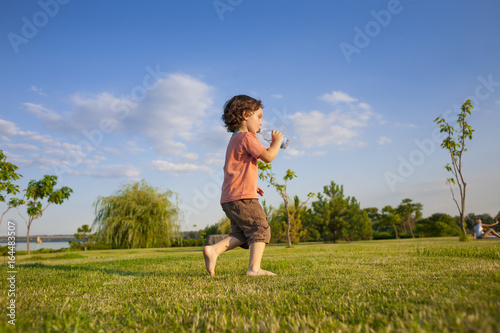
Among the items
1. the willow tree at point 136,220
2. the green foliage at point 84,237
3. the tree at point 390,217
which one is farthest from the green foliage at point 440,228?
the green foliage at point 84,237

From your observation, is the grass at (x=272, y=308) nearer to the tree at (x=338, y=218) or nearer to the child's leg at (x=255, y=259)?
the child's leg at (x=255, y=259)

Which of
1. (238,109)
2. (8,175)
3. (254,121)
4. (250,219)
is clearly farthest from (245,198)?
(8,175)

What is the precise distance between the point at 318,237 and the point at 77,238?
23041mm

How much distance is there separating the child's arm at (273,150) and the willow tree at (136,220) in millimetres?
23485

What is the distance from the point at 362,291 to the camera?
1869 mm

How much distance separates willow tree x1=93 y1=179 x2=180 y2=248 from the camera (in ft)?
80.5

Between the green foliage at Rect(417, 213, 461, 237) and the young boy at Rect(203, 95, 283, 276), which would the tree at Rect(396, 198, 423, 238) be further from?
the young boy at Rect(203, 95, 283, 276)

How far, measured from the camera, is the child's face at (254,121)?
3.80m

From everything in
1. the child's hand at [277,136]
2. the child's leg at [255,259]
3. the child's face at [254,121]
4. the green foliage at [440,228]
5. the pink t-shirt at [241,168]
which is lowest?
the green foliage at [440,228]

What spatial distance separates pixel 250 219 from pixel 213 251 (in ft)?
1.72

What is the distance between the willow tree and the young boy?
75.8ft

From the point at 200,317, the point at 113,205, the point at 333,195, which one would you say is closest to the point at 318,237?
the point at 333,195

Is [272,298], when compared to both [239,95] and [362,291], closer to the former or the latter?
[362,291]

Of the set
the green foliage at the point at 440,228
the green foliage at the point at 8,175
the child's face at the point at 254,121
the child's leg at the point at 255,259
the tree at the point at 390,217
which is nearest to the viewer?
the child's leg at the point at 255,259
